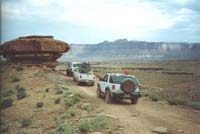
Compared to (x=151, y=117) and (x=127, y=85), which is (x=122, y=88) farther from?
(x=151, y=117)

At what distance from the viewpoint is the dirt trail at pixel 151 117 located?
52.0 ft

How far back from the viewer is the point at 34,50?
4672 cm

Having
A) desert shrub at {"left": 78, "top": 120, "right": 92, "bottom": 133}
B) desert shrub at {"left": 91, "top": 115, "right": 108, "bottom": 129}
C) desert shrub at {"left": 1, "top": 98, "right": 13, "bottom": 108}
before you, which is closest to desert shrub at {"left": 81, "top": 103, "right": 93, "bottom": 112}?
desert shrub at {"left": 91, "top": 115, "right": 108, "bottom": 129}

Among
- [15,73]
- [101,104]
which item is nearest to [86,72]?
[15,73]

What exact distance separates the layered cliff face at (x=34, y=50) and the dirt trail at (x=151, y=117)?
24.0 m

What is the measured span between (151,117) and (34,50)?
30.4 metres

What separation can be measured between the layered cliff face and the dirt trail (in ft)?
78.7

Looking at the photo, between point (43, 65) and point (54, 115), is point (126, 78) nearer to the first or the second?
point (54, 115)

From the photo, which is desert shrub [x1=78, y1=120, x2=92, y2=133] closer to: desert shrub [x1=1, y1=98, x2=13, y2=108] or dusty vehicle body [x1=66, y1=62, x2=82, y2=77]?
desert shrub [x1=1, y1=98, x2=13, y2=108]

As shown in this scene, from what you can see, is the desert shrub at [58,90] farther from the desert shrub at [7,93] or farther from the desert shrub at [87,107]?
the desert shrub at [87,107]

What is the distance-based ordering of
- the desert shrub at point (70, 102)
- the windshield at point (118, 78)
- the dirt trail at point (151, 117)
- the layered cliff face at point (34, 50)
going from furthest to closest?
the layered cliff face at point (34, 50) → the windshield at point (118, 78) → the desert shrub at point (70, 102) → the dirt trail at point (151, 117)

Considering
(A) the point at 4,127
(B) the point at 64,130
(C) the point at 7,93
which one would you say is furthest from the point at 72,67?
(B) the point at 64,130

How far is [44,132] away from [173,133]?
6449 mm

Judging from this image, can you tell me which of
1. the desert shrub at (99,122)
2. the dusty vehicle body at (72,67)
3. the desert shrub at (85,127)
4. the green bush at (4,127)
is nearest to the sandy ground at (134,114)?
the green bush at (4,127)
